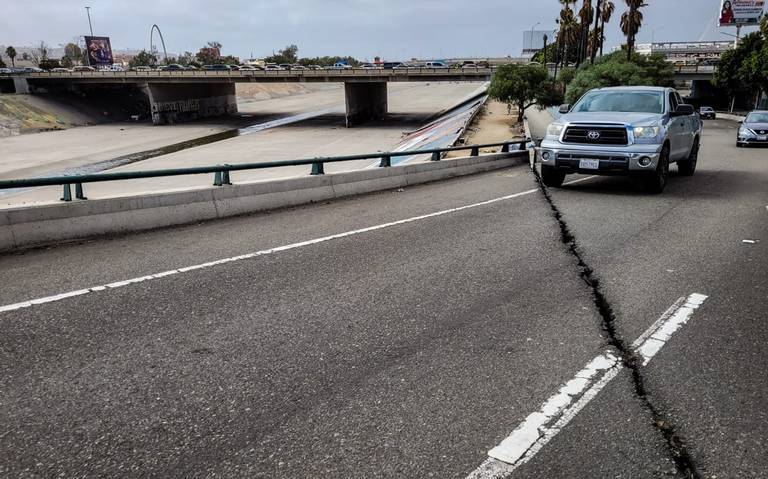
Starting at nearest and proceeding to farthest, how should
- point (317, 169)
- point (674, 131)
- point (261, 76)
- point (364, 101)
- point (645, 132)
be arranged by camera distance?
1. point (645, 132)
2. point (317, 169)
3. point (674, 131)
4. point (261, 76)
5. point (364, 101)

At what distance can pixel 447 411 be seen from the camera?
13.0 ft

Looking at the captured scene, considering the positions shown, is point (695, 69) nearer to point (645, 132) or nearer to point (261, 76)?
point (261, 76)

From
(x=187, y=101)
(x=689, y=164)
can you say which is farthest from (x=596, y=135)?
(x=187, y=101)

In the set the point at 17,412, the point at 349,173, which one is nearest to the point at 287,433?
the point at 17,412

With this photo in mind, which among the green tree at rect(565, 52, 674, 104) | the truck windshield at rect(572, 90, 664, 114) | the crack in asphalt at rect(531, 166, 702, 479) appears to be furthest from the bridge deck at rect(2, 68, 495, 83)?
the crack in asphalt at rect(531, 166, 702, 479)

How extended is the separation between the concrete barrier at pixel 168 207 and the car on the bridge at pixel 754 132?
1810 cm

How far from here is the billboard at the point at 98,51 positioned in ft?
393

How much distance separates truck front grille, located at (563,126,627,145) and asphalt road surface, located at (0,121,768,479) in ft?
12.0

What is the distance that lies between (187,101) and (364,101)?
24.1 m

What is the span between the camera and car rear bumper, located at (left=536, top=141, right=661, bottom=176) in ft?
38.7

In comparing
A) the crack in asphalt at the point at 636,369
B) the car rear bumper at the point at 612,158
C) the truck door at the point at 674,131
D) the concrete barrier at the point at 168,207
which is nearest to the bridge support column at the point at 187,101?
the concrete barrier at the point at 168,207

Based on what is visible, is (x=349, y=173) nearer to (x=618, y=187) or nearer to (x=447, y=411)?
(x=618, y=187)

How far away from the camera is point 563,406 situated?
4.03 meters

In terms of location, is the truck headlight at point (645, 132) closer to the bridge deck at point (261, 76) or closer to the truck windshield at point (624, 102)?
the truck windshield at point (624, 102)
